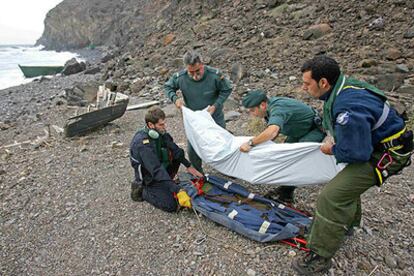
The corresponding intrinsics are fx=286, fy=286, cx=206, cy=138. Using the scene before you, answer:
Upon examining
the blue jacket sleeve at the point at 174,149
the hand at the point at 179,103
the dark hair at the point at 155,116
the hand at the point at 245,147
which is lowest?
the blue jacket sleeve at the point at 174,149

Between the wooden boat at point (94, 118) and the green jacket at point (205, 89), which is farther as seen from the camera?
the wooden boat at point (94, 118)

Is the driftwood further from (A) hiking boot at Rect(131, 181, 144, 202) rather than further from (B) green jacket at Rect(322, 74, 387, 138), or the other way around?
(B) green jacket at Rect(322, 74, 387, 138)

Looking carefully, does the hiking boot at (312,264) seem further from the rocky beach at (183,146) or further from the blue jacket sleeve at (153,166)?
the blue jacket sleeve at (153,166)

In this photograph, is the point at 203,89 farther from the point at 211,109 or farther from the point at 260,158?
the point at 260,158

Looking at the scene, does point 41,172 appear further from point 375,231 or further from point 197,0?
point 197,0

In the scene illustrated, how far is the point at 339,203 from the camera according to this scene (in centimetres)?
213

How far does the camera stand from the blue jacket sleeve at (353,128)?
185 cm

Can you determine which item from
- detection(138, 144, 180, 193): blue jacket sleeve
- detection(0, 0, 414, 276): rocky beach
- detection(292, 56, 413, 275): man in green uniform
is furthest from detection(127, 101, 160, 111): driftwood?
detection(292, 56, 413, 275): man in green uniform

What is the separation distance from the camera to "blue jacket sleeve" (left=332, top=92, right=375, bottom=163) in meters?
1.85

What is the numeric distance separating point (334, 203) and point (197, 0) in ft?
53.1

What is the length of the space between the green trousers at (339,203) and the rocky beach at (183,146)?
0.50 meters

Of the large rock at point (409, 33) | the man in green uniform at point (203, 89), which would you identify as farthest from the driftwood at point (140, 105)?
the large rock at point (409, 33)

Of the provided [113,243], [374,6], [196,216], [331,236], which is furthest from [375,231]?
[374,6]

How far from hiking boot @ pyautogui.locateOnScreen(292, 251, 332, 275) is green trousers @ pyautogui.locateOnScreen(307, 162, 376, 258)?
5.8 inches
